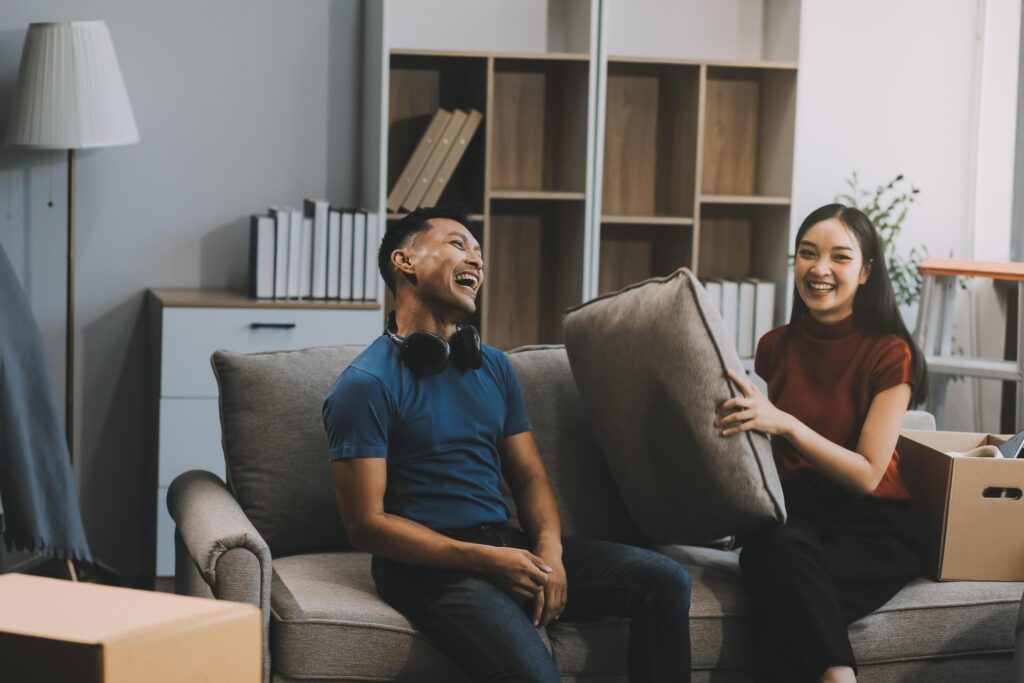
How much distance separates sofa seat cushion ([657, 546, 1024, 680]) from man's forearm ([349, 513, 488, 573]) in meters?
0.45

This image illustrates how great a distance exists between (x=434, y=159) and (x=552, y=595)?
1955mm

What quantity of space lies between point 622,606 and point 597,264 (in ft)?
6.36

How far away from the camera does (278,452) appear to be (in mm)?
2408

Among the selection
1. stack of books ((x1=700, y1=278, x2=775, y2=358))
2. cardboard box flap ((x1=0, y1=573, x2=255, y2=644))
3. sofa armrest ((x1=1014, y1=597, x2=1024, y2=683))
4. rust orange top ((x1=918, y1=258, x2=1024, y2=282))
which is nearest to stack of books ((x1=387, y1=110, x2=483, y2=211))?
stack of books ((x1=700, y1=278, x2=775, y2=358))

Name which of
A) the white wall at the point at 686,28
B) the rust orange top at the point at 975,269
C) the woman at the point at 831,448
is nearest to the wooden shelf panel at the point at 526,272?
the white wall at the point at 686,28

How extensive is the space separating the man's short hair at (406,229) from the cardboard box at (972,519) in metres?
1.05

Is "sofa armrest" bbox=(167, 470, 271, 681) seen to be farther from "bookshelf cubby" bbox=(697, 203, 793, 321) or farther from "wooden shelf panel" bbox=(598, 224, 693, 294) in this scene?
"bookshelf cubby" bbox=(697, 203, 793, 321)

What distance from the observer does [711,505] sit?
87.1 inches

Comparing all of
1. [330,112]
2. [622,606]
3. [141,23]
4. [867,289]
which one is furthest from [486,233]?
[622,606]

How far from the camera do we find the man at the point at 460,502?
80.1 inches

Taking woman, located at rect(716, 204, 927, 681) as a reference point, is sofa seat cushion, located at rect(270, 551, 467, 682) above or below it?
below

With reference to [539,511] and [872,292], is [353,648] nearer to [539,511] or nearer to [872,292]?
[539,511]

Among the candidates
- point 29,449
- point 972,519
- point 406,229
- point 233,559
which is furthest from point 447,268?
point 972,519

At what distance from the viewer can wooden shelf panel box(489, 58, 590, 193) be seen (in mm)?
4008
